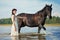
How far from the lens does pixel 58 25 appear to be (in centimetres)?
306

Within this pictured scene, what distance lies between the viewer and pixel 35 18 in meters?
2.85

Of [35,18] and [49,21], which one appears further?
[49,21]

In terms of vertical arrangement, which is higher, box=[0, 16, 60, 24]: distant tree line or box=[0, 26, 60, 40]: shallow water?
box=[0, 16, 60, 24]: distant tree line

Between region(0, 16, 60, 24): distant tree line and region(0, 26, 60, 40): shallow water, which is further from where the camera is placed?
region(0, 16, 60, 24): distant tree line

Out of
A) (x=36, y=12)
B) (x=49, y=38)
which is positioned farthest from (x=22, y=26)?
(x=49, y=38)

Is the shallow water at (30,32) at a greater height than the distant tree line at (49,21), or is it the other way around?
the distant tree line at (49,21)

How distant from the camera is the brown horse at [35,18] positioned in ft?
9.21

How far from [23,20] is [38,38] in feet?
1.38

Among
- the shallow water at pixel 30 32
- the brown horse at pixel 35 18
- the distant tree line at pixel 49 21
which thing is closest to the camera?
the shallow water at pixel 30 32

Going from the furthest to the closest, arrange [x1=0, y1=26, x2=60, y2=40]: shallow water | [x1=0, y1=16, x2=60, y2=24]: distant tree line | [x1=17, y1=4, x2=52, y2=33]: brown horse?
1. [x1=0, y1=16, x2=60, y2=24]: distant tree line
2. [x1=17, y1=4, x2=52, y2=33]: brown horse
3. [x1=0, y1=26, x2=60, y2=40]: shallow water

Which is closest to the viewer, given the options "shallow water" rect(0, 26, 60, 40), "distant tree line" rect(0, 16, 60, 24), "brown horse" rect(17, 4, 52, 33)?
"shallow water" rect(0, 26, 60, 40)

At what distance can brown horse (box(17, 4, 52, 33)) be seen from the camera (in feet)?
9.21

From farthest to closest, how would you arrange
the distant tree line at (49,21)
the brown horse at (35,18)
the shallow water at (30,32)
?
the distant tree line at (49,21) → the brown horse at (35,18) → the shallow water at (30,32)

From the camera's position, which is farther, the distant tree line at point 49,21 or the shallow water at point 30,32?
the distant tree line at point 49,21
